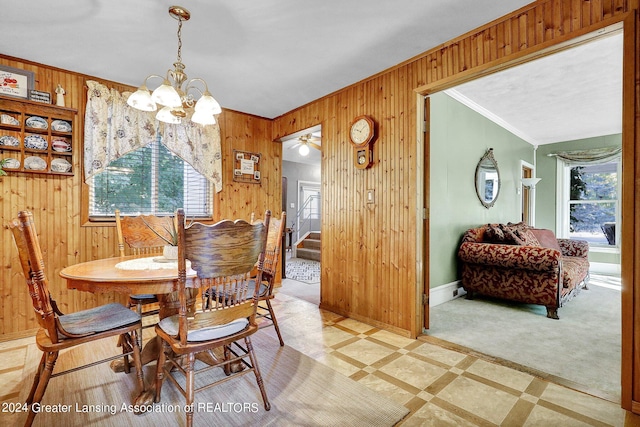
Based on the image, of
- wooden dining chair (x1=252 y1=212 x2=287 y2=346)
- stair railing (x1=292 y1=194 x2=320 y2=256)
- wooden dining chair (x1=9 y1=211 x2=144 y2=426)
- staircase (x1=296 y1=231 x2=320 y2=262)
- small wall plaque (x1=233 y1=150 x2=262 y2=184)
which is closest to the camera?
wooden dining chair (x1=9 y1=211 x2=144 y2=426)

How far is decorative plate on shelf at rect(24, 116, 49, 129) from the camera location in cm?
278

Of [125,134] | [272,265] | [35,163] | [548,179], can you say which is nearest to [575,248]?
[548,179]

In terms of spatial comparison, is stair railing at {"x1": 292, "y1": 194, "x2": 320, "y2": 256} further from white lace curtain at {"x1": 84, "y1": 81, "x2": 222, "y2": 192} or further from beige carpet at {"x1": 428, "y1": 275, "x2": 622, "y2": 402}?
beige carpet at {"x1": 428, "y1": 275, "x2": 622, "y2": 402}

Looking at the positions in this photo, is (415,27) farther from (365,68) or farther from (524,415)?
(524,415)

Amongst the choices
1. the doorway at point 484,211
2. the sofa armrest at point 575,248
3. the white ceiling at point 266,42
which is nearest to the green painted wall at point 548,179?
the doorway at point 484,211

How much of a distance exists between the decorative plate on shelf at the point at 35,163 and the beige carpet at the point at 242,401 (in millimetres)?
1810

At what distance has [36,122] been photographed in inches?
110

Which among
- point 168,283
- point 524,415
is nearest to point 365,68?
point 168,283

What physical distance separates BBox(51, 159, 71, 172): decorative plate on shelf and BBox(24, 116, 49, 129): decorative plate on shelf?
1.03 feet

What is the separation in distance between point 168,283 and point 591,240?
25.6ft

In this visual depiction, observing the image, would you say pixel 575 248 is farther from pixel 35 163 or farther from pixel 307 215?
pixel 35 163

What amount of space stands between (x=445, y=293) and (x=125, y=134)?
13.7ft

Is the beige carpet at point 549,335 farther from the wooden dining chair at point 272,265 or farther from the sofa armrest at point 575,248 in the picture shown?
the wooden dining chair at point 272,265

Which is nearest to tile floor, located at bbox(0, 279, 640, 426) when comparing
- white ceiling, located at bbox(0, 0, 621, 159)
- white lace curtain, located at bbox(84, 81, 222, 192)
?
white lace curtain, located at bbox(84, 81, 222, 192)
